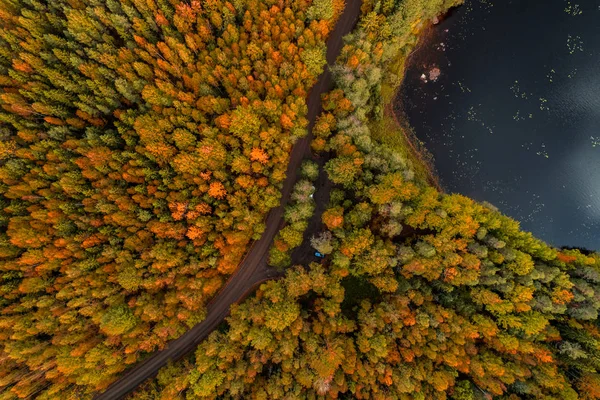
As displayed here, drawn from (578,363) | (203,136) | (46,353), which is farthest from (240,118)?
(578,363)

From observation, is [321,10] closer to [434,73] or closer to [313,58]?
[313,58]

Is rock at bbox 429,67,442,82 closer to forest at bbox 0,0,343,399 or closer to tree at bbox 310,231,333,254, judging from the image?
forest at bbox 0,0,343,399

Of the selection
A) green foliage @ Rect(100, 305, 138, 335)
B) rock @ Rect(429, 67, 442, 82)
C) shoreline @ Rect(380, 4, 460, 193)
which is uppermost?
rock @ Rect(429, 67, 442, 82)

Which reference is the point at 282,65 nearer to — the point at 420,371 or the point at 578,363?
the point at 420,371

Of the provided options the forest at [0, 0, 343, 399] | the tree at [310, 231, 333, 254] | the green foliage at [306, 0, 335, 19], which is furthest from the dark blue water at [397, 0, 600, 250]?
the forest at [0, 0, 343, 399]

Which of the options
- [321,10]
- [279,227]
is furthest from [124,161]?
[321,10]

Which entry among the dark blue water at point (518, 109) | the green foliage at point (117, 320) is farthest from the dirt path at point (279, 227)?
the dark blue water at point (518, 109)
